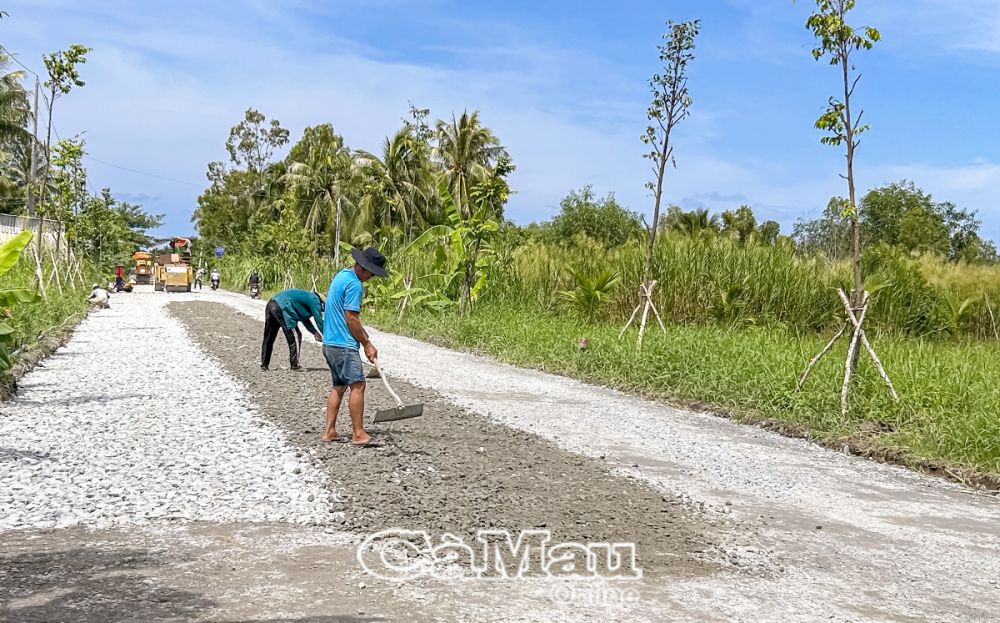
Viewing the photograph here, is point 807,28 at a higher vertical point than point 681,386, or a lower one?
higher

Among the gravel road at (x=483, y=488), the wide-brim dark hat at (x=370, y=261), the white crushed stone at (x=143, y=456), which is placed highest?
the wide-brim dark hat at (x=370, y=261)

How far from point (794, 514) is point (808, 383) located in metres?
4.53

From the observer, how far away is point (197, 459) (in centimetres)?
731

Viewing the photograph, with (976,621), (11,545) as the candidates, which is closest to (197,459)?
(11,545)

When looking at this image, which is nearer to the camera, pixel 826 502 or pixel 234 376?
pixel 826 502

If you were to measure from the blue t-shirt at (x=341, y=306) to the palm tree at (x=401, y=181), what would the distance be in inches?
1650

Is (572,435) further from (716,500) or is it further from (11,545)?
(11,545)

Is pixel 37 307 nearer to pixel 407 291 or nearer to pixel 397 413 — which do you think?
pixel 407 291

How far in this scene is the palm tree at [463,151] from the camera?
51062mm

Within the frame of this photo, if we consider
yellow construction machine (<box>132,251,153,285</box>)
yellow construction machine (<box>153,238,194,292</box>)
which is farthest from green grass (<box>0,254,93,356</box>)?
yellow construction machine (<box>132,251,153,285</box>)

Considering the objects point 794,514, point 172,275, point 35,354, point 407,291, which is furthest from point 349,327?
point 172,275

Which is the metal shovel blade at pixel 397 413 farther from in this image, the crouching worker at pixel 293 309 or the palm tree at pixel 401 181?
the palm tree at pixel 401 181

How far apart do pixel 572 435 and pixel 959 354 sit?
6129 mm

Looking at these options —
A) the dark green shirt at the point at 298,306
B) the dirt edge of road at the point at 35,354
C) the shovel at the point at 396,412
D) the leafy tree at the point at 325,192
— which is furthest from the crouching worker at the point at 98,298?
the leafy tree at the point at 325,192
